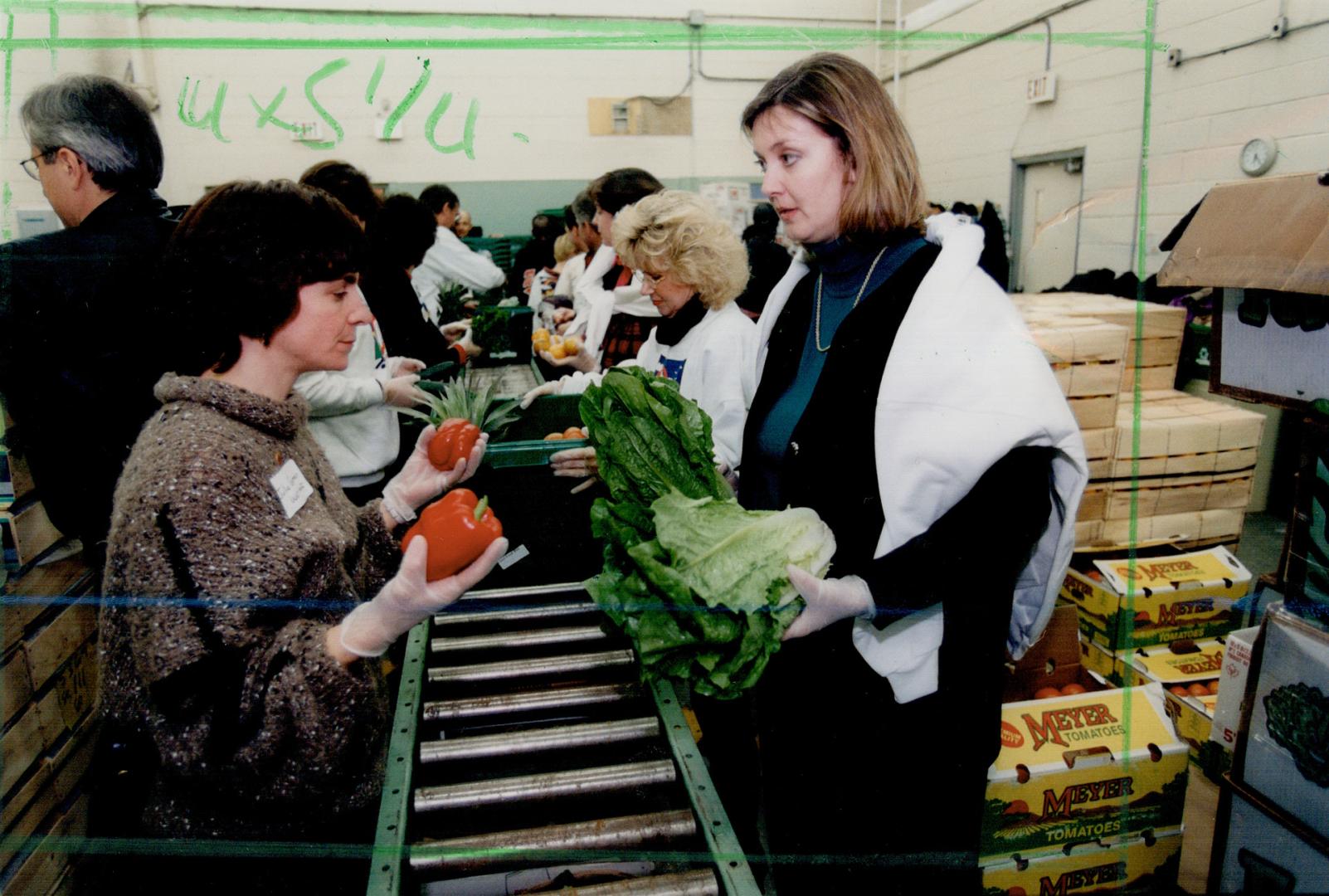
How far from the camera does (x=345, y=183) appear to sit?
9.09 ft

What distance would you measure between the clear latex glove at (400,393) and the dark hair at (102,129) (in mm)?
1013

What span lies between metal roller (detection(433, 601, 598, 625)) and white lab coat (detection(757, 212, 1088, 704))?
37.4 inches

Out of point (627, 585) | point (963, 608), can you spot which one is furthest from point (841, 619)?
point (627, 585)

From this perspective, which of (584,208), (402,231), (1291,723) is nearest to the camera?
(1291,723)

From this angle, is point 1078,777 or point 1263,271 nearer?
point 1263,271

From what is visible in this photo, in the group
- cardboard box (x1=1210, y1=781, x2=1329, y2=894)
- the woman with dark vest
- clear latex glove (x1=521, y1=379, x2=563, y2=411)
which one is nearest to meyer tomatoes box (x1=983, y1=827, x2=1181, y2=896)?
cardboard box (x1=1210, y1=781, x2=1329, y2=894)

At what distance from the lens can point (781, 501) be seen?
5.34ft

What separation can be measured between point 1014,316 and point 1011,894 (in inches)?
56.2

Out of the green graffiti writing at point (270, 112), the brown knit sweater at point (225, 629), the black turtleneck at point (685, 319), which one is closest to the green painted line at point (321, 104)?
the green graffiti writing at point (270, 112)

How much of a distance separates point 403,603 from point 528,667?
33.4 inches

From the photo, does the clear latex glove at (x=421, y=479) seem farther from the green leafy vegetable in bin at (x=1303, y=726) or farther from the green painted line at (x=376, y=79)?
the green leafy vegetable in bin at (x=1303, y=726)

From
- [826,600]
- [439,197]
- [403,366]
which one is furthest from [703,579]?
[439,197]

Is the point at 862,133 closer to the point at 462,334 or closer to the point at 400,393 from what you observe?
the point at 400,393

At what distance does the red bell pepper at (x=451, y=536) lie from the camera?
111 centimetres
